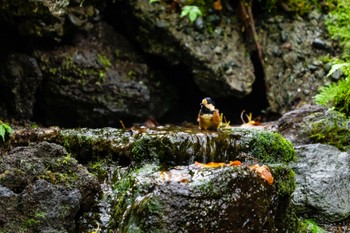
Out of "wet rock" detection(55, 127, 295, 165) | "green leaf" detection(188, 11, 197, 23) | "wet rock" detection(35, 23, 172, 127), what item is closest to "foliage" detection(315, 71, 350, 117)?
"wet rock" detection(55, 127, 295, 165)

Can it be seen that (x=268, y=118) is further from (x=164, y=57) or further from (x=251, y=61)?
(x=164, y=57)

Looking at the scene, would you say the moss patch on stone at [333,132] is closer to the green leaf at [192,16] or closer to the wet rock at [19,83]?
the green leaf at [192,16]

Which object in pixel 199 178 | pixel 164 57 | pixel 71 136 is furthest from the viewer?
pixel 164 57

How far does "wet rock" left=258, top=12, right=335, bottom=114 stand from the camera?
6117mm

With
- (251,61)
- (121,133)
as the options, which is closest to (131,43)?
(251,61)

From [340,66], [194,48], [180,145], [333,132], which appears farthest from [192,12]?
[180,145]

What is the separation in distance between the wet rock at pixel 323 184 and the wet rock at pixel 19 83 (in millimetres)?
3027

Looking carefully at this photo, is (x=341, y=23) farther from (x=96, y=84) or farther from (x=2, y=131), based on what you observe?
(x=2, y=131)

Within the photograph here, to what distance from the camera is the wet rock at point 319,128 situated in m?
4.41

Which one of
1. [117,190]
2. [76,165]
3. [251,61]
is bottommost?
[117,190]

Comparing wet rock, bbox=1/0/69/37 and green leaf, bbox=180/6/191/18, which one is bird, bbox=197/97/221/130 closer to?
green leaf, bbox=180/6/191/18

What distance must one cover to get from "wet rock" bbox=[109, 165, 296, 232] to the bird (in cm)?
94

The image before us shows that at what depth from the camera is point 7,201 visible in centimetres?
307

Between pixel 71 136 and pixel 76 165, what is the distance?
0.58 metres
